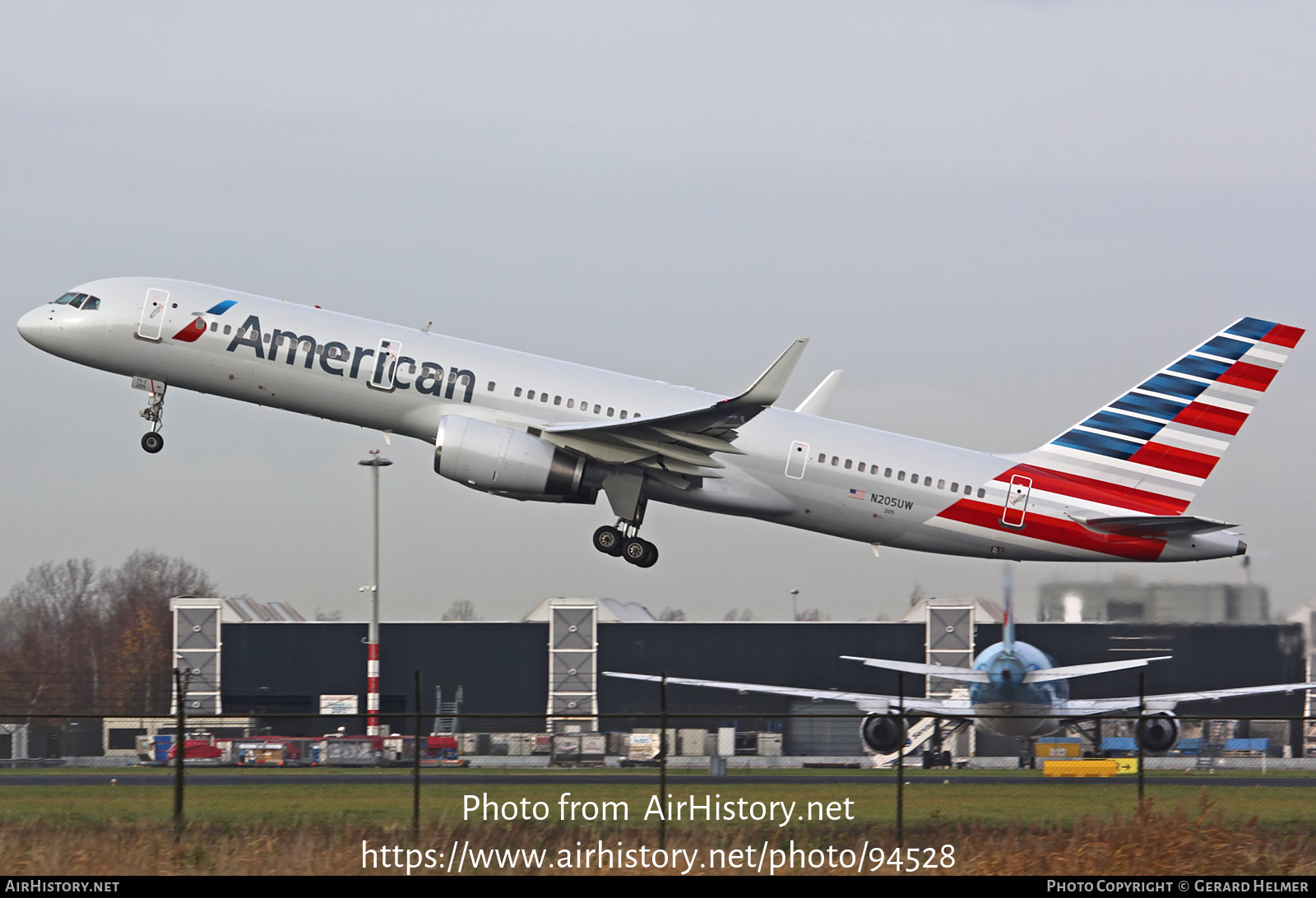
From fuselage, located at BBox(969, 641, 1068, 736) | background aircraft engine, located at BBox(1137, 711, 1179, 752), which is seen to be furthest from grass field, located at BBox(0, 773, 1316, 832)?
fuselage, located at BBox(969, 641, 1068, 736)

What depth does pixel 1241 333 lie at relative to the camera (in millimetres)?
35969

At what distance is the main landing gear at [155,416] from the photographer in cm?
3375

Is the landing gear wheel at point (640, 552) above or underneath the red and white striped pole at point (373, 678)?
above

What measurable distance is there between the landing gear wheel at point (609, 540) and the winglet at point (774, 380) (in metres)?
5.74

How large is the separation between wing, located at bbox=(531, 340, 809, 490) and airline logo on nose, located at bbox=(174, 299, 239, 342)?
753cm

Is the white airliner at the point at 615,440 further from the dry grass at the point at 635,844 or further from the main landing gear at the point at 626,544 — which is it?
the dry grass at the point at 635,844

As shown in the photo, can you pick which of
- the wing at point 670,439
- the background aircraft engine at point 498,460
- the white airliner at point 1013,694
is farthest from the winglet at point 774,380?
the white airliner at point 1013,694

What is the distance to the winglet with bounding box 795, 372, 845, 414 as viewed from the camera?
34312mm

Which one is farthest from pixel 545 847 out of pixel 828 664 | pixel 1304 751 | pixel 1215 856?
pixel 828 664

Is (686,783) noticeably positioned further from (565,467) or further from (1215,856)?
(1215,856)

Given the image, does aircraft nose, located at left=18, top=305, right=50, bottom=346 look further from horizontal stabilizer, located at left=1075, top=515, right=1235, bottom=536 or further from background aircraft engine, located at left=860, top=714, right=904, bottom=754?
horizontal stabilizer, located at left=1075, top=515, right=1235, bottom=536

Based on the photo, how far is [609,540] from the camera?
33.4 metres

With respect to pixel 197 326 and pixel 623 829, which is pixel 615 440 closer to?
pixel 197 326

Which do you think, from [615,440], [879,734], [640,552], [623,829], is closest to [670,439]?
[615,440]
